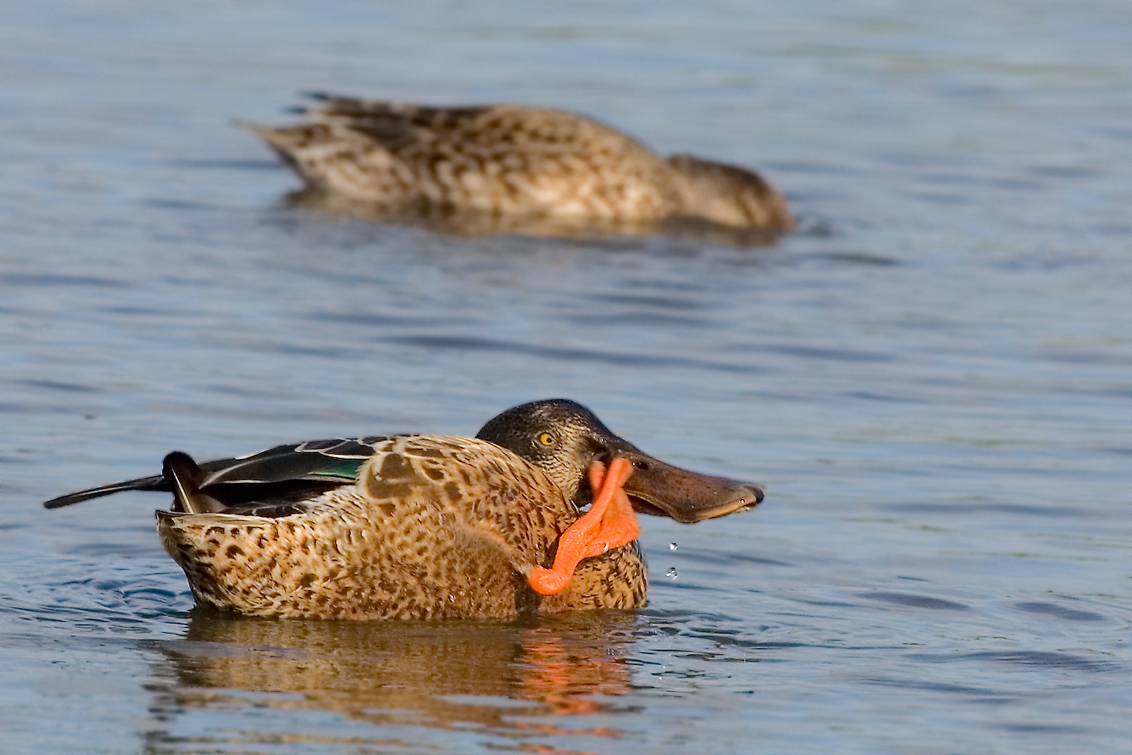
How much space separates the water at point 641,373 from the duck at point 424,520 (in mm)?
160

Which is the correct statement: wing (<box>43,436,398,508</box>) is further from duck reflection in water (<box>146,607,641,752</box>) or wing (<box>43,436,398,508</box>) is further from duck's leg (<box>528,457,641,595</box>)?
duck's leg (<box>528,457,641,595</box>)

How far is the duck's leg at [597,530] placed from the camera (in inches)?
294

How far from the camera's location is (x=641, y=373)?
11266mm

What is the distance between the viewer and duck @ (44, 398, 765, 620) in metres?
7.00

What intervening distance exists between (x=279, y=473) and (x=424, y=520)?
504 millimetres

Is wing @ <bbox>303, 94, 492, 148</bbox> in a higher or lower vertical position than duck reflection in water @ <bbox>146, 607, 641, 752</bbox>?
higher

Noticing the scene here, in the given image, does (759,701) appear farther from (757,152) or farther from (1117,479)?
(757,152)

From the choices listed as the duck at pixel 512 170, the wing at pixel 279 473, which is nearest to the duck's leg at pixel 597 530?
the wing at pixel 279 473

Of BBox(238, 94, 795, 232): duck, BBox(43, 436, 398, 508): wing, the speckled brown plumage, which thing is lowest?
the speckled brown plumage

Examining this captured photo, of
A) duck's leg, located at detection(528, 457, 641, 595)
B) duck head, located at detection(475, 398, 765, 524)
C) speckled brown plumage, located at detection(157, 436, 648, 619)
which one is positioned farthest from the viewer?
duck head, located at detection(475, 398, 765, 524)

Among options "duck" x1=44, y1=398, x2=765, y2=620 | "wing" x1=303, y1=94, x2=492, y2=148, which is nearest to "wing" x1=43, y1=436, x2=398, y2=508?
"duck" x1=44, y1=398, x2=765, y2=620

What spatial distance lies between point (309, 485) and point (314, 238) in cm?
690

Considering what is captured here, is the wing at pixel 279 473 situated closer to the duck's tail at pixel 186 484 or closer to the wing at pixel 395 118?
the duck's tail at pixel 186 484

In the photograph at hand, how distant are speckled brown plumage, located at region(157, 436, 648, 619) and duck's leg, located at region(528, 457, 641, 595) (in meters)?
0.07
